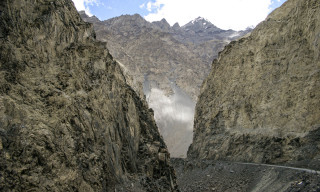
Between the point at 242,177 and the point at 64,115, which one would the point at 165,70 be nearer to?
the point at 242,177

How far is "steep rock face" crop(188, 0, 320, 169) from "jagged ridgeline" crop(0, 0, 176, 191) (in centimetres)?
1157

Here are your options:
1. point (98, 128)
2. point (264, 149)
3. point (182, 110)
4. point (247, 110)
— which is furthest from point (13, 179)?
point (182, 110)

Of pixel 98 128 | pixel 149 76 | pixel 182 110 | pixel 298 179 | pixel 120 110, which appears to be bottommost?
pixel 298 179

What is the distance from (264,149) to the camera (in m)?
28.8

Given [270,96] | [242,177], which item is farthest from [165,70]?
[242,177]

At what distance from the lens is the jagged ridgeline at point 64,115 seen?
1112cm

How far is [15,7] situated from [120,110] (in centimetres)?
975

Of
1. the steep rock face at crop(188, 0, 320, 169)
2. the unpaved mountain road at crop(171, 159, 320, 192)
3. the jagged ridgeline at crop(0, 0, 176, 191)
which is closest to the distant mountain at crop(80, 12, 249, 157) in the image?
the steep rock face at crop(188, 0, 320, 169)

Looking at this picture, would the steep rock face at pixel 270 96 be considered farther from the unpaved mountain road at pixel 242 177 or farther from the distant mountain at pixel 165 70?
the distant mountain at pixel 165 70

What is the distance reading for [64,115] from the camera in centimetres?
1387

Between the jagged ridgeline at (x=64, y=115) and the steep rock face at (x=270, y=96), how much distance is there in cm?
1157

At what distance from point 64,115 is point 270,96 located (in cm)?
2460

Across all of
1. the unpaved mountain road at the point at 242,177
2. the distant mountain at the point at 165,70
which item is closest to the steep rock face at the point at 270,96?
the unpaved mountain road at the point at 242,177

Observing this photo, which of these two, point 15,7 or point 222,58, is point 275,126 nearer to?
point 222,58
